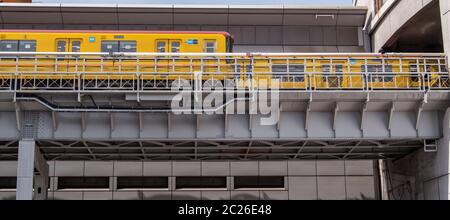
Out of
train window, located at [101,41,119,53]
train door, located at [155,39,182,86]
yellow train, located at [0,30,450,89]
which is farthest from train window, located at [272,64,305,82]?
train window, located at [101,41,119,53]

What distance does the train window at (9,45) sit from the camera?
96.8 ft

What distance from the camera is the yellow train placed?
26.9 m

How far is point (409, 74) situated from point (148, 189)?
20.8 meters

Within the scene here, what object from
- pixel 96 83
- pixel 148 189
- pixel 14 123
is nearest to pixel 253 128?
pixel 96 83

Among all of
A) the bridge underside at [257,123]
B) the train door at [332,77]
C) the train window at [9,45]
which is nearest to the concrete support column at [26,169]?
the bridge underside at [257,123]

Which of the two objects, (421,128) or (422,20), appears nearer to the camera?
(421,128)

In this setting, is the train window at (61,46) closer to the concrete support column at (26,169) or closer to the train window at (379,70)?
the concrete support column at (26,169)

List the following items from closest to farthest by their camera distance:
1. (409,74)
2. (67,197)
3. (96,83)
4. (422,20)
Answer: (96,83) < (409,74) < (422,20) < (67,197)

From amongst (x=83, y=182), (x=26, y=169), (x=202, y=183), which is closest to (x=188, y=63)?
(x=26, y=169)

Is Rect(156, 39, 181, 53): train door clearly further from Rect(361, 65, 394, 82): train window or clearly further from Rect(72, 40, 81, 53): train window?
Rect(361, 65, 394, 82): train window

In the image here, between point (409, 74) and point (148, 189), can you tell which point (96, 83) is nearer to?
point (409, 74)

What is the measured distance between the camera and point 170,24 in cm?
4297

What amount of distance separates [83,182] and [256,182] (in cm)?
1181

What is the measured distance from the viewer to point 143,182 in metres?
42.3
